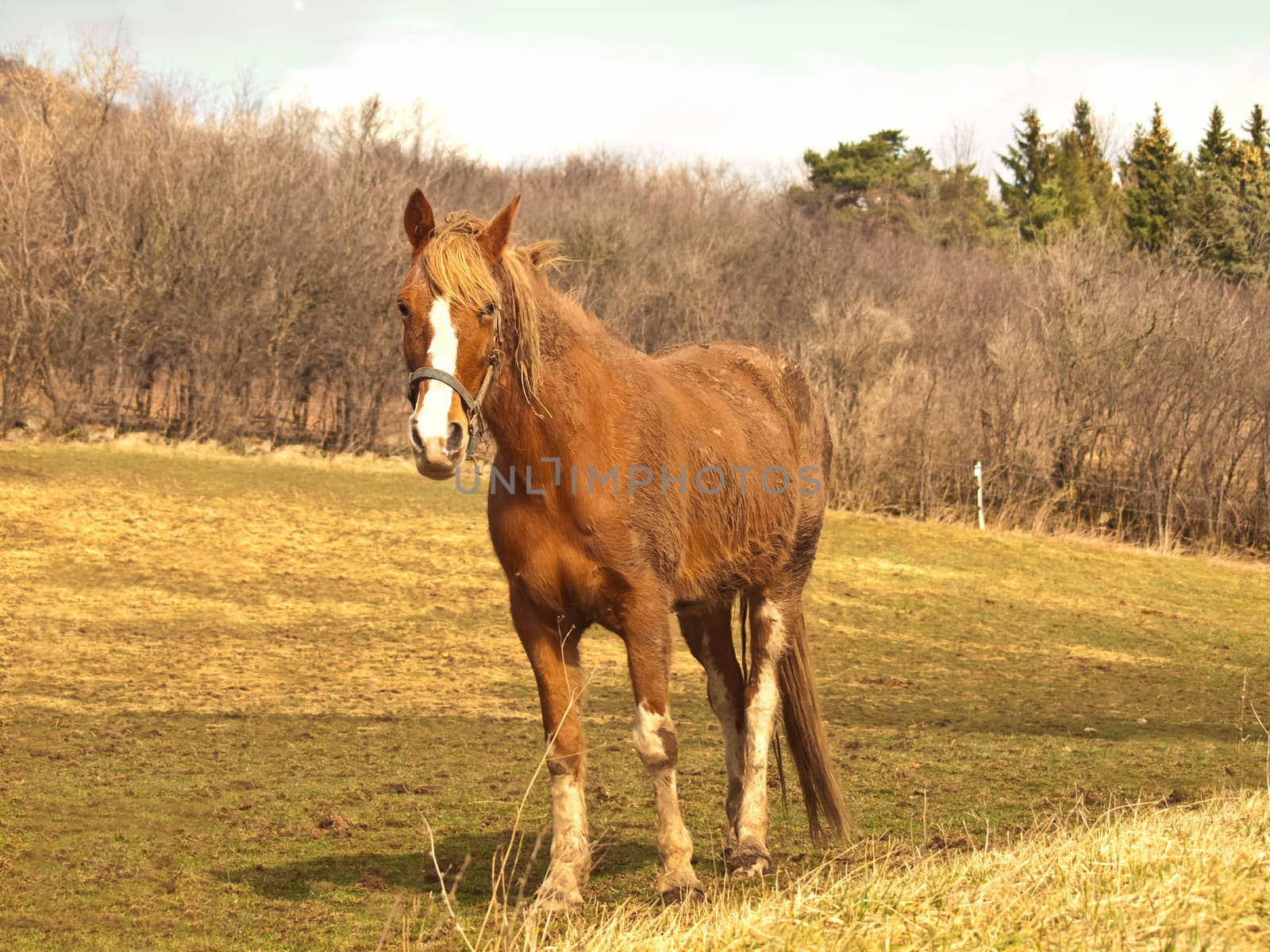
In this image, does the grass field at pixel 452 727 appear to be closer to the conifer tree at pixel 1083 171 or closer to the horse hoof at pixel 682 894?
the horse hoof at pixel 682 894

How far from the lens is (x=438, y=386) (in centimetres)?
397

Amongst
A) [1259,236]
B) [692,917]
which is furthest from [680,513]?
[1259,236]

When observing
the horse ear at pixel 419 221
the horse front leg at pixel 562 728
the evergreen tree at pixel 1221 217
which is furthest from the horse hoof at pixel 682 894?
the evergreen tree at pixel 1221 217

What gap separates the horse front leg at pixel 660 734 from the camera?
14.8 feet

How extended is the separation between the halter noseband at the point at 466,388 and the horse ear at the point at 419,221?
48 cm

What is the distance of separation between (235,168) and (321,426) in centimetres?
603

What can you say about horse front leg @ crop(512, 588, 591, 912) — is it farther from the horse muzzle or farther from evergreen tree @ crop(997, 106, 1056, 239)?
evergreen tree @ crop(997, 106, 1056, 239)

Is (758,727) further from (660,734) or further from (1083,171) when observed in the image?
(1083,171)

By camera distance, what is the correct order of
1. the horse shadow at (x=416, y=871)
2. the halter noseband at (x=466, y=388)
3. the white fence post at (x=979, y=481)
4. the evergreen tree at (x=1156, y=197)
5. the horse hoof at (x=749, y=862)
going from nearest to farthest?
the halter noseband at (x=466, y=388) < the horse shadow at (x=416, y=871) < the horse hoof at (x=749, y=862) < the white fence post at (x=979, y=481) < the evergreen tree at (x=1156, y=197)

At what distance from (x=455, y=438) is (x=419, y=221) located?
861 millimetres

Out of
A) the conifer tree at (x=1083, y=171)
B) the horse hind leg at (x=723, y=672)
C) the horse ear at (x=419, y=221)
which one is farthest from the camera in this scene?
the conifer tree at (x=1083, y=171)

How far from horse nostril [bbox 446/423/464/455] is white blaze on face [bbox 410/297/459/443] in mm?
23

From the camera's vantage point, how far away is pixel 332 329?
2686 centimetres

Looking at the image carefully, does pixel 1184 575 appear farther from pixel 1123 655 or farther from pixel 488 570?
pixel 488 570
